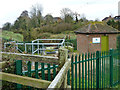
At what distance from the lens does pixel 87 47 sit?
15.2m

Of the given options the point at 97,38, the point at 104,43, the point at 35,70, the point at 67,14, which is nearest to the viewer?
the point at 35,70

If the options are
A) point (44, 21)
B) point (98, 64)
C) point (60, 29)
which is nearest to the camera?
point (98, 64)

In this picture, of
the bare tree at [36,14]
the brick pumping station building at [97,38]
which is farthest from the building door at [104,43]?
the bare tree at [36,14]

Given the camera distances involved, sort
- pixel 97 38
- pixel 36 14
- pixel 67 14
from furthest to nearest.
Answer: pixel 67 14 < pixel 36 14 < pixel 97 38

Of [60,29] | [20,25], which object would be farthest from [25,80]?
[60,29]

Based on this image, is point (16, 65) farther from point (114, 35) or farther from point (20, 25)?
point (20, 25)

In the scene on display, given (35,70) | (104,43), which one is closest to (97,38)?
(104,43)

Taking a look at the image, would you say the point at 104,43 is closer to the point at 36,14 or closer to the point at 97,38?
the point at 97,38

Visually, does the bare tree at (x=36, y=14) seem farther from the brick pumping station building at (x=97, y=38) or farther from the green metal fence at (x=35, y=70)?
the green metal fence at (x=35, y=70)

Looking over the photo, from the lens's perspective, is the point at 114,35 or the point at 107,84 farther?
the point at 114,35

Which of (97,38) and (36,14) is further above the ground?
(36,14)

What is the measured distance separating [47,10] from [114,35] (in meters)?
13.8

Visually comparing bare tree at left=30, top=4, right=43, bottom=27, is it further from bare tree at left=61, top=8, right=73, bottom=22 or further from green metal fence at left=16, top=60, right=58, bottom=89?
green metal fence at left=16, top=60, right=58, bottom=89

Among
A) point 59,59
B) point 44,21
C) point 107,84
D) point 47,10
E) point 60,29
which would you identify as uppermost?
point 47,10
